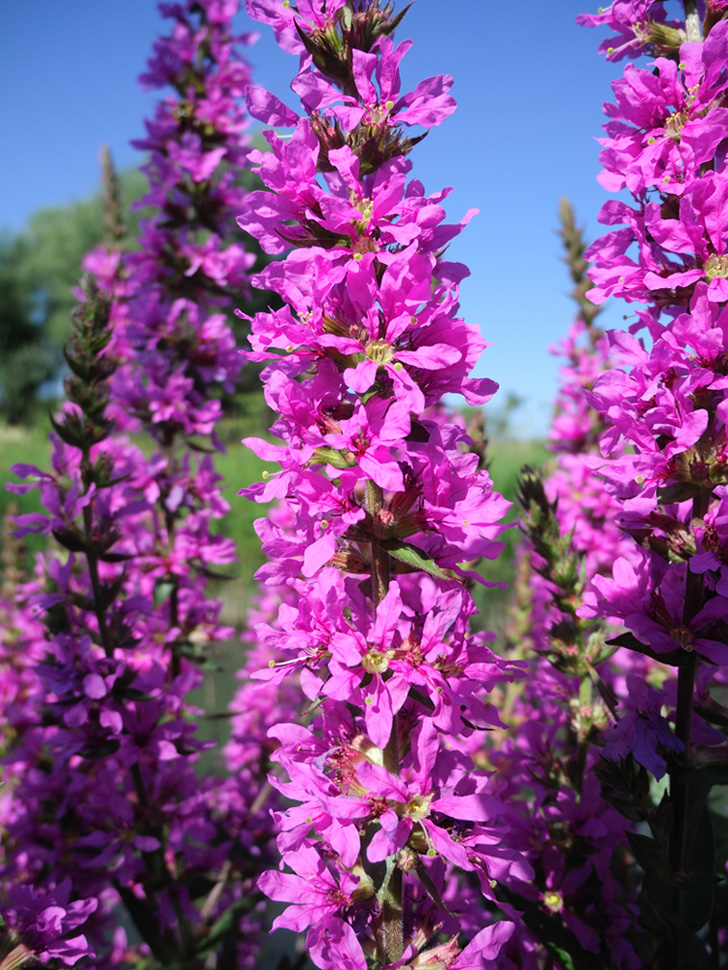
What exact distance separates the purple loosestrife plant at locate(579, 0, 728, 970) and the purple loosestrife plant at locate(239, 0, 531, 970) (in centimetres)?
34

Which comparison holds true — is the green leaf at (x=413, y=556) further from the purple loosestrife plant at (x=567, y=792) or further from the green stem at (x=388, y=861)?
the purple loosestrife plant at (x=567, y=792)

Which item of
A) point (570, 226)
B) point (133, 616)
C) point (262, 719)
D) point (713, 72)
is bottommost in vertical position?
point (262, 719)

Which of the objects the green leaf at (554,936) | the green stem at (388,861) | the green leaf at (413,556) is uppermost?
the green leaf at (413,556)

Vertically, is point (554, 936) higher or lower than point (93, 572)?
lower

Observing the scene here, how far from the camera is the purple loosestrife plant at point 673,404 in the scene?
1479 millimetres

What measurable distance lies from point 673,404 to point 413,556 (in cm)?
64

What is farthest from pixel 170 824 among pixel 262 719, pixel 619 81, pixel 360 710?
pixel 619 81

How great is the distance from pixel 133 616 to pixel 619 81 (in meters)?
2.33

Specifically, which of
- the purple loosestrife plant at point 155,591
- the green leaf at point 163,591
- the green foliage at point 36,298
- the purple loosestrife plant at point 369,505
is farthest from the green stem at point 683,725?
the green foliage at point 36,298

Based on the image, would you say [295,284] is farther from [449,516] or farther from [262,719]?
[262,719]

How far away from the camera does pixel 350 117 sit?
4.51 feet

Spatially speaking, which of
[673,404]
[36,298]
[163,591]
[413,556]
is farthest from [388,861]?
[36,298]

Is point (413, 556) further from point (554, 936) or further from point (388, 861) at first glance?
point (554, 936)

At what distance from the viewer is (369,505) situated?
1443 mm
